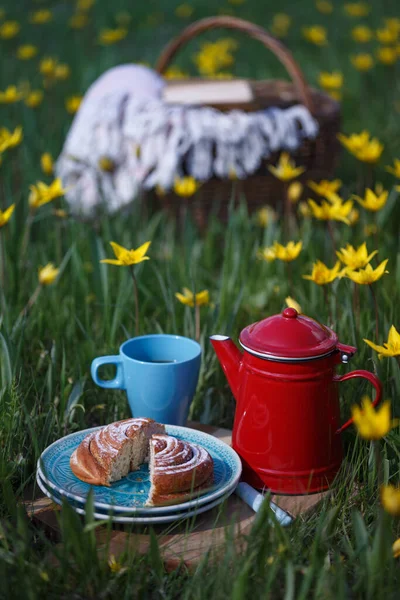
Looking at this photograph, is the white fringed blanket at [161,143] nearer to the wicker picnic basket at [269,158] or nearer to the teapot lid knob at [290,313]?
the wicker picnic basket at [269,158]

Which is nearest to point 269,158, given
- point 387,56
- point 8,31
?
point 387,56

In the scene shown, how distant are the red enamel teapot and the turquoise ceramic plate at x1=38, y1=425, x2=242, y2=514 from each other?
5 cm

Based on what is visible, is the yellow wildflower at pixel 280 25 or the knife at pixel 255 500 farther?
the yellow wildflower at pixel 280 25

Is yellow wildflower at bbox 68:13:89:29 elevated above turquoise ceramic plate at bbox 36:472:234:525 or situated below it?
above

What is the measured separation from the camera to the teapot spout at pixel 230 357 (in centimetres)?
139

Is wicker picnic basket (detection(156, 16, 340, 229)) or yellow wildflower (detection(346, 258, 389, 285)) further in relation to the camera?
wicker picnic basket (detection(156, 16, 340, 229))

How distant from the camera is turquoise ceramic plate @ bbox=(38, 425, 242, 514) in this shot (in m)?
1.18

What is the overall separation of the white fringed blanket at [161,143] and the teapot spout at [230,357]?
121 cm

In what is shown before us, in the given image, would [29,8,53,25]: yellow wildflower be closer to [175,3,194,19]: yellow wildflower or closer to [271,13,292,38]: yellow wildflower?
[175,3,194,19]: yellow wildflower

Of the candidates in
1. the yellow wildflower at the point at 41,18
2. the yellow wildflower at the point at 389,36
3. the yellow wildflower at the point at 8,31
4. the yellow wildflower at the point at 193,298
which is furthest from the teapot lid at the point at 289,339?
the yellow wildflower at the point at 41,18

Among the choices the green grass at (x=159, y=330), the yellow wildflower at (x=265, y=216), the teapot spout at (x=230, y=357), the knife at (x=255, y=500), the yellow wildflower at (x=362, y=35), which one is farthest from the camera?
the yellow wildflower at (x=362, y=35)

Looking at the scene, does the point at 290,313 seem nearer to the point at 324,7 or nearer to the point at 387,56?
the point at 387,56

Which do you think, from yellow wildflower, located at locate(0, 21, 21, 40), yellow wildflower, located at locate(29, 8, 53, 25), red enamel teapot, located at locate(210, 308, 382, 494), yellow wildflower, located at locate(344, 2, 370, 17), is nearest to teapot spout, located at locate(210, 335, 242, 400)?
red enamel teapot, located at locate(210, 308, 382, 494)

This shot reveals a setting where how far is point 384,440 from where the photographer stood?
146 centimetres
